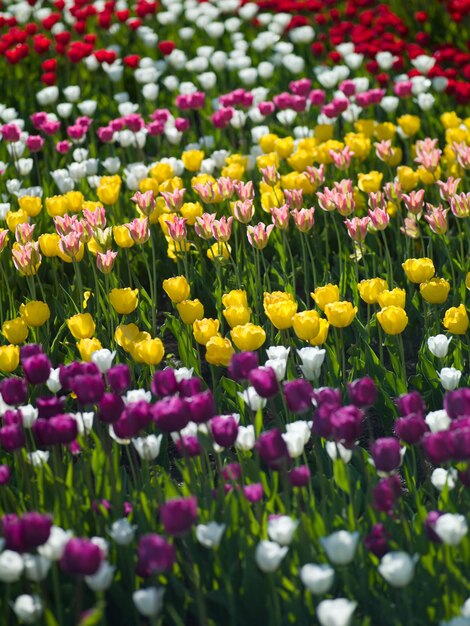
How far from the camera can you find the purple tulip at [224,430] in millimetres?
2693

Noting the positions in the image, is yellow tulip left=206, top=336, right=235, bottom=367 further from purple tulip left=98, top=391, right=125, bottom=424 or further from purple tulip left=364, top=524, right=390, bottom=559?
purple tulip left=364, top=524, right=390, bottom=559

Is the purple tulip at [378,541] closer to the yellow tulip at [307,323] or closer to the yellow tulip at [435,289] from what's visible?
the yellow tulip at [307,323]

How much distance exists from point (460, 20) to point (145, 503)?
219 inches

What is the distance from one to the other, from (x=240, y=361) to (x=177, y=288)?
0.93m

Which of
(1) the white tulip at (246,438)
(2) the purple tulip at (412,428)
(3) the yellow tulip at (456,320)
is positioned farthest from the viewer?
(3) the yellow tulip at (456,320)

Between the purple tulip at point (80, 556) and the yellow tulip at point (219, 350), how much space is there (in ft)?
3.78

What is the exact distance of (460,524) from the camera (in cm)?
241

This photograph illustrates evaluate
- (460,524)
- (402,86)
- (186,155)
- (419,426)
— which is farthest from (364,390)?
(402,86)

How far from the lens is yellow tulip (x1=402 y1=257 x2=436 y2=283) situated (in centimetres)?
372

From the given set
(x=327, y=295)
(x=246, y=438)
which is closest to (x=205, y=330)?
(x=327, y=295)

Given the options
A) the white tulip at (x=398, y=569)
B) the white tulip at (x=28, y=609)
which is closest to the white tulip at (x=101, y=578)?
Answer: the white tulip at (x=28, y=609)

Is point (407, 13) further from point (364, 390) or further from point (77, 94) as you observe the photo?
point (364, 390)

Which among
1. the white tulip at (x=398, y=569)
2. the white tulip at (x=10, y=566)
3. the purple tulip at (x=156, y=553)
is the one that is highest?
the purple tulip at (x=156, y=553)

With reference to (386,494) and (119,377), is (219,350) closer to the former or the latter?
(119,377)
